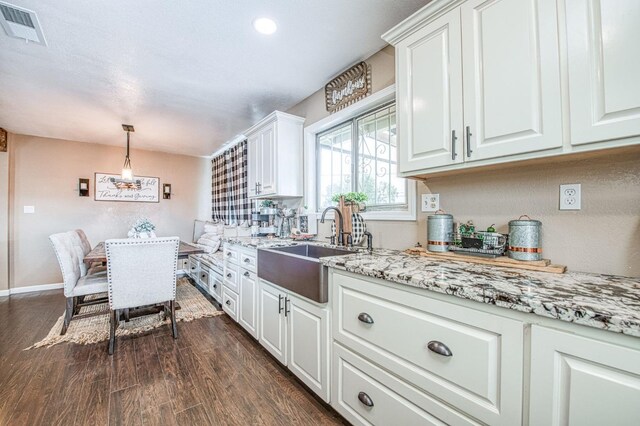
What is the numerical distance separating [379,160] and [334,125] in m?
0.70

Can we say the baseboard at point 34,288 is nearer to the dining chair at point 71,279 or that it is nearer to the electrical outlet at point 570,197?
the dining chair at point 71,279

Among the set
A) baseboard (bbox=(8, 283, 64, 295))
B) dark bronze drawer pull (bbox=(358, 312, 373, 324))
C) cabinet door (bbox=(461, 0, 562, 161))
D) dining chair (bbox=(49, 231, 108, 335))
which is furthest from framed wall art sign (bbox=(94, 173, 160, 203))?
cabinet door (bbox=(461, 0, 562, 161))

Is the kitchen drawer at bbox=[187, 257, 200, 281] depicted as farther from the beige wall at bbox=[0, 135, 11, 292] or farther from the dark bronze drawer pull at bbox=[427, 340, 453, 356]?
the dark bronze drawer pull at bbox=[427, 340, 453, 356]

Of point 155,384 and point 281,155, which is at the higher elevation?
point 281,155

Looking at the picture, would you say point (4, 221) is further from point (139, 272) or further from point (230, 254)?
point (230, 254)

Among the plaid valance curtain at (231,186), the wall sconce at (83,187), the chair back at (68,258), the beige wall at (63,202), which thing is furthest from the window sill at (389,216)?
the wall sconce at (83,187)

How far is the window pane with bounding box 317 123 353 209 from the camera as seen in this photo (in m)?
2.56

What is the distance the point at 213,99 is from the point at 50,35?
131 cm

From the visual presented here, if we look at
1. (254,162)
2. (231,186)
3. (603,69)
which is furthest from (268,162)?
(603,69)

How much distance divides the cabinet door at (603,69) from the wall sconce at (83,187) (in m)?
6.16

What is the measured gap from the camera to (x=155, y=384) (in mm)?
1856

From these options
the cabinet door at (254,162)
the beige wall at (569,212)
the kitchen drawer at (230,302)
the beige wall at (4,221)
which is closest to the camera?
the beige wall at (569,212)

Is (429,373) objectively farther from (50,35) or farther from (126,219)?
(126,219)

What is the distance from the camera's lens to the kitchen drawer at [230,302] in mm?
2723
